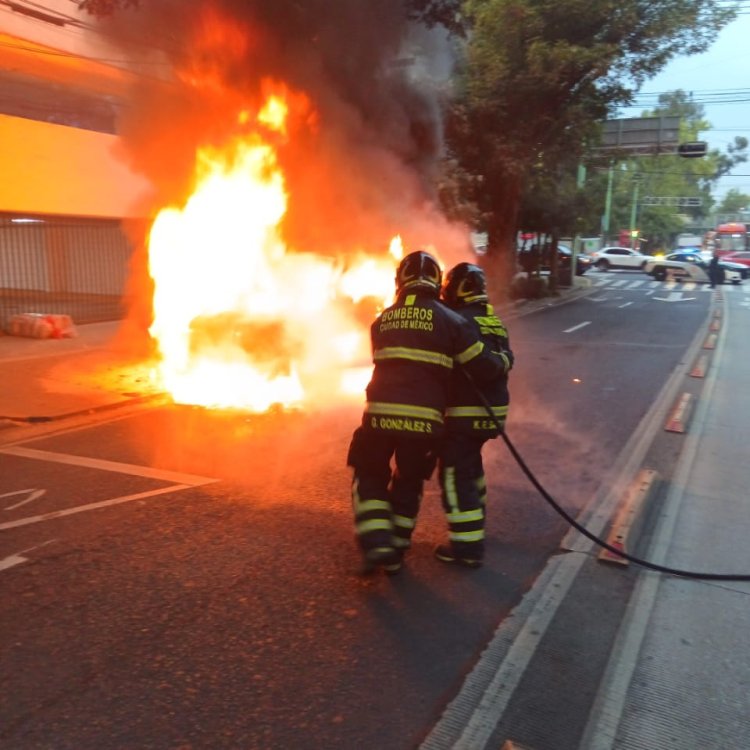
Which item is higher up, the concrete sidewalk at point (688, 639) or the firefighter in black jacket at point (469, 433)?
the firefighter in black jacket at point (469, 433)

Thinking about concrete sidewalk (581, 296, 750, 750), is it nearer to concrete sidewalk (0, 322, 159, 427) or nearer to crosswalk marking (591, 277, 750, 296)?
concrete sidewalk (0, 322, 159, 427)

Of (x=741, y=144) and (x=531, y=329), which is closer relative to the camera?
(x=531, y=329)

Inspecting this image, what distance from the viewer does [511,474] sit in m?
5.44

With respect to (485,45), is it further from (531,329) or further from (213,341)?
(213,341)

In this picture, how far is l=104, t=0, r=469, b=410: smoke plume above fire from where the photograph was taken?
7914 millimetres

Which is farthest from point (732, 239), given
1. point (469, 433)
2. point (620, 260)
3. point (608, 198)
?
point (469, 433)

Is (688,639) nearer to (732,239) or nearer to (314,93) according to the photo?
(314,93)

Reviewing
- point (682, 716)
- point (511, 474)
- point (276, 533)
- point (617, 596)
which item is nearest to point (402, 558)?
point (276, 533)

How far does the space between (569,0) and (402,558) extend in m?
16.4

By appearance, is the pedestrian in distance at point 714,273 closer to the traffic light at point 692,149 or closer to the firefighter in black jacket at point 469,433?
the traffic light at point 692,149

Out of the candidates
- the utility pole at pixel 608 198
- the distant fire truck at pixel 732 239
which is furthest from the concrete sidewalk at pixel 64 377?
the distant fire truck at pixel 732 239

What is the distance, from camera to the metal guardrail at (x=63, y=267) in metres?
12.6

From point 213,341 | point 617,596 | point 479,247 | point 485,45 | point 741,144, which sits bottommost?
point 617,596

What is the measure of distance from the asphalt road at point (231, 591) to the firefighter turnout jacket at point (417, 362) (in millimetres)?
850
